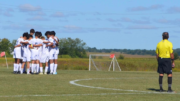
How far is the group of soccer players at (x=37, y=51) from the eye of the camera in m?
21.1

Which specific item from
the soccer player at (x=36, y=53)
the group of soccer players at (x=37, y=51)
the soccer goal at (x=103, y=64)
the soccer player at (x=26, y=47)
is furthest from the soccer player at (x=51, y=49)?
the soccer goal at (x=103, y=64)

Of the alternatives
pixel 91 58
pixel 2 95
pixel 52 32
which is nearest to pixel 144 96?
pixel 2 95

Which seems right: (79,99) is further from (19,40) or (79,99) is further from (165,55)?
(19,40)

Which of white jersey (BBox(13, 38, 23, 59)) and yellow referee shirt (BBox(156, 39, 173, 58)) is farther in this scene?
white jersey (BBox(13, 38, 23, 59))

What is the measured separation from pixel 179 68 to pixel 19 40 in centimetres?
2501

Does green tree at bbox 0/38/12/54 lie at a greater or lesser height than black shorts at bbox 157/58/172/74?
greater

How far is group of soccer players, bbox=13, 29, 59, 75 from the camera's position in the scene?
21.1 meters

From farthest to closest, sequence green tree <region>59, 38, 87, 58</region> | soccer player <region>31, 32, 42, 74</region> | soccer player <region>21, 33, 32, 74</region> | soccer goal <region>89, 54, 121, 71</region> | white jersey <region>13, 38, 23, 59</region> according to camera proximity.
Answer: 1. green tree <region>59, 38, 87, 58</region>
2. soccer goal <region>89, 54, 121, 71</region>
3. white jersey <region>13, 38, 23, 59</region>
4. soccer player <region>21, 33, 32, 74</region>
5. soccer player <region>31, 32, 42, 74</region>

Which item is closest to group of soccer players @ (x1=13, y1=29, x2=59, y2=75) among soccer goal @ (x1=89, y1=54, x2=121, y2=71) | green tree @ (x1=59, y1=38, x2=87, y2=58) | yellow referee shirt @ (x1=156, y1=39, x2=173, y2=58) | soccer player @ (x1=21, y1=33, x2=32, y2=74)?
soccer player @ (x1=21, y1=33, x2=32, y2=74)

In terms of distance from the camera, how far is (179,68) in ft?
140

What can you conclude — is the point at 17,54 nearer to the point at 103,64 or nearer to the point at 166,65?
the point at 166,65

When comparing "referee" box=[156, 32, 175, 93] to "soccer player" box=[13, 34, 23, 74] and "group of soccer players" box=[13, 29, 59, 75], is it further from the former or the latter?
"soccer player" box=[13, 34, 23, 74]

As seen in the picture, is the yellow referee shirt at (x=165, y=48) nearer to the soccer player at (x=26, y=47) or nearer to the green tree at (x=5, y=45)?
the soccer player at (x=26, y=47)

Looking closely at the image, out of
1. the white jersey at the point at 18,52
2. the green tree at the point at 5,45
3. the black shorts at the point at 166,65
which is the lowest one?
the black shorts at the point at 166,65
